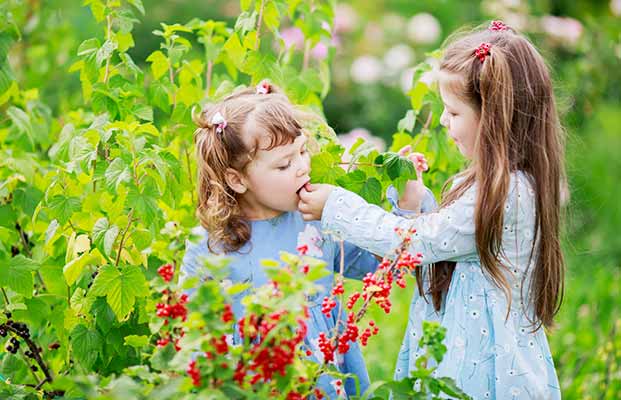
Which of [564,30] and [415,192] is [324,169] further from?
[564,30]

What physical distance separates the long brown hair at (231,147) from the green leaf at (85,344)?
14.4 inches

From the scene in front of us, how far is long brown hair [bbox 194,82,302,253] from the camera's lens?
2.06m

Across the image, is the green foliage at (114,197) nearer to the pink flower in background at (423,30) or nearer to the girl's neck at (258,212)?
the girl's neck at (258,212)

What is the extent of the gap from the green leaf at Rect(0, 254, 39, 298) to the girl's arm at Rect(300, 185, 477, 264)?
0.75 metres

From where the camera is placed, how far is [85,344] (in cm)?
211

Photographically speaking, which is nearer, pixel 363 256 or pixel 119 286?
pixel 119 286

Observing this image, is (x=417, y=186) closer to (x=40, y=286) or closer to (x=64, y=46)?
(x=40, y=286)

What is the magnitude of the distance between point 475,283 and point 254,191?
58 centimetres

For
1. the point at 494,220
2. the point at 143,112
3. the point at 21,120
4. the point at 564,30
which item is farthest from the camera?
the point at 564,30

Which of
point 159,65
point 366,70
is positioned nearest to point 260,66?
point 159,65

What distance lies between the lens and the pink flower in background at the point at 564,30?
19.8 ft

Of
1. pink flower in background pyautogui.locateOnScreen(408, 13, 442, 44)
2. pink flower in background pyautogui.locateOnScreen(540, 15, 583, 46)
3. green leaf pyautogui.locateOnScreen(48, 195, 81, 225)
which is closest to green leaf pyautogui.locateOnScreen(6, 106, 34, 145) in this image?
green leaf pyautogui.locateOnScreen(48, 195, 81, 225)

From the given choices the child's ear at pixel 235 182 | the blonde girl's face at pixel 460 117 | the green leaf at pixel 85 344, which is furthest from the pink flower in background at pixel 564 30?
the green leaf at pixel 85 344

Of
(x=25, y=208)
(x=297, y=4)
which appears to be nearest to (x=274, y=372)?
(x=25, y=208)
